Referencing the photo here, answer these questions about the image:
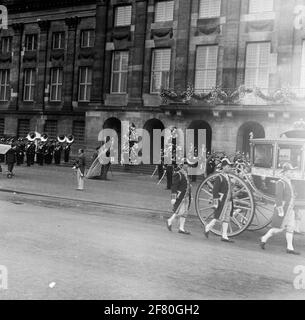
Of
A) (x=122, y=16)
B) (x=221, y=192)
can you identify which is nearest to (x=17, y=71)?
(x=122, y=16)

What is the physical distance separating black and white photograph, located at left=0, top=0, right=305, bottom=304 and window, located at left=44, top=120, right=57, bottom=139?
0.13 m

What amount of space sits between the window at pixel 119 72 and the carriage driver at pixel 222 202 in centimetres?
2267

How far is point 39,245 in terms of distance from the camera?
868cm

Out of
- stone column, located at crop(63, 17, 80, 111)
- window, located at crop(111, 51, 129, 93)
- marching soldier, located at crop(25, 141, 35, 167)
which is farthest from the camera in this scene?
stone column, located at crop(63, 17, 80, 111)

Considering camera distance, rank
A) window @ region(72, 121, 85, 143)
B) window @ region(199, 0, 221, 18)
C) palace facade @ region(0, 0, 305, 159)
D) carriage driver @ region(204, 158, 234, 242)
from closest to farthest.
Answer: carriage driver @ region(204, 158, 234, 242), palace facade @ region(0, 0, 305, 159), window @ region(199, 0, 221, 18), window @ region(72, 121, 85, 143)

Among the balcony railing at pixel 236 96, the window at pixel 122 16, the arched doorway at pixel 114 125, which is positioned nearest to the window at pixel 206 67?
the balcony railing at pixel 236 96

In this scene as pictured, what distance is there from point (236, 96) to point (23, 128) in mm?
20530

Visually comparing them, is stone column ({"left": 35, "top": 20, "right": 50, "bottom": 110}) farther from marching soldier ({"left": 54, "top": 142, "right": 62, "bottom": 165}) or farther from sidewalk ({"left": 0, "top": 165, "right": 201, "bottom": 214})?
sidewalk ({"left": 0, "top": 165, "right": 201, "bottom": 214})

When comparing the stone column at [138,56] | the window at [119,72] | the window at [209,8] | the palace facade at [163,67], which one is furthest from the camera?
the window at [119,72]

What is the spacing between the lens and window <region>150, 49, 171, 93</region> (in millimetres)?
30891

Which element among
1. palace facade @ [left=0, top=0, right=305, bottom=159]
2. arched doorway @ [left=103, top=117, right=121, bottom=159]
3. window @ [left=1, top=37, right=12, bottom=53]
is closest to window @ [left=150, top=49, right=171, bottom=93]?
palace facade @ [left=0, top=0, right=305, bottom=159]

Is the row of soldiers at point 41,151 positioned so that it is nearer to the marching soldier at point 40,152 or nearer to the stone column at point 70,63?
the marching soldier at point 40,152

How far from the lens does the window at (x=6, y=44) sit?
41781mm

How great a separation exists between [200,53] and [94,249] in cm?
2276
